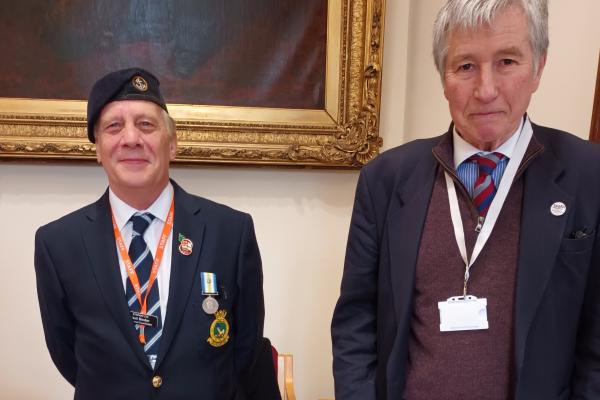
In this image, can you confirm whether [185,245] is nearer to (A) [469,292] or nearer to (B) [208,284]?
(B) [208,284]

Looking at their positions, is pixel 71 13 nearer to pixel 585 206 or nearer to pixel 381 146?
pixel 381 146

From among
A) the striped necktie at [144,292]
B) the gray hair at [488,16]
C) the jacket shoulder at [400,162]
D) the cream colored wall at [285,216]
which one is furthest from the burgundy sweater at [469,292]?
the cream colored wall at [285,216]

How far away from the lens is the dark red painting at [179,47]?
2.03m

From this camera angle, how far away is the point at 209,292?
4.37ft

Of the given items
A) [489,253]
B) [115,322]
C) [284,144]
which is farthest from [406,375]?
[284,144]

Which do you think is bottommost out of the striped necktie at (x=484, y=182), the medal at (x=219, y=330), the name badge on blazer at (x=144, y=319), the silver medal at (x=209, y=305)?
the medal at (x=219, y=330)

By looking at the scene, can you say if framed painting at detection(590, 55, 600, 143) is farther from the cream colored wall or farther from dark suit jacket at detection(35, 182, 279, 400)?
dark suit jacket at detection(35, 182, 279, 400)

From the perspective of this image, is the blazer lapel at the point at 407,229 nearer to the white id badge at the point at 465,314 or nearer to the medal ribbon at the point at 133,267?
the white id badge at the point at 465,314

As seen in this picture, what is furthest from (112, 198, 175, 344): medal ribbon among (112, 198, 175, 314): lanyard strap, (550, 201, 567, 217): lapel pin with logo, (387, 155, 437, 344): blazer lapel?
(550, 201, 567, 217): lapel pin with logo

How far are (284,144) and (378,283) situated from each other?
1161 mm

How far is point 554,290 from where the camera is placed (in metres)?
0.98

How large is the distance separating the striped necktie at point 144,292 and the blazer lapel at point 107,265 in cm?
3

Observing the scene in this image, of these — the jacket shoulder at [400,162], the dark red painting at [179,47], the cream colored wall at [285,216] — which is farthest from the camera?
the cream colored wall at [285,216]

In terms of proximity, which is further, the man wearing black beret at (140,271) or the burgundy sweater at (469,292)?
the man wearing black beret at (140,271)
